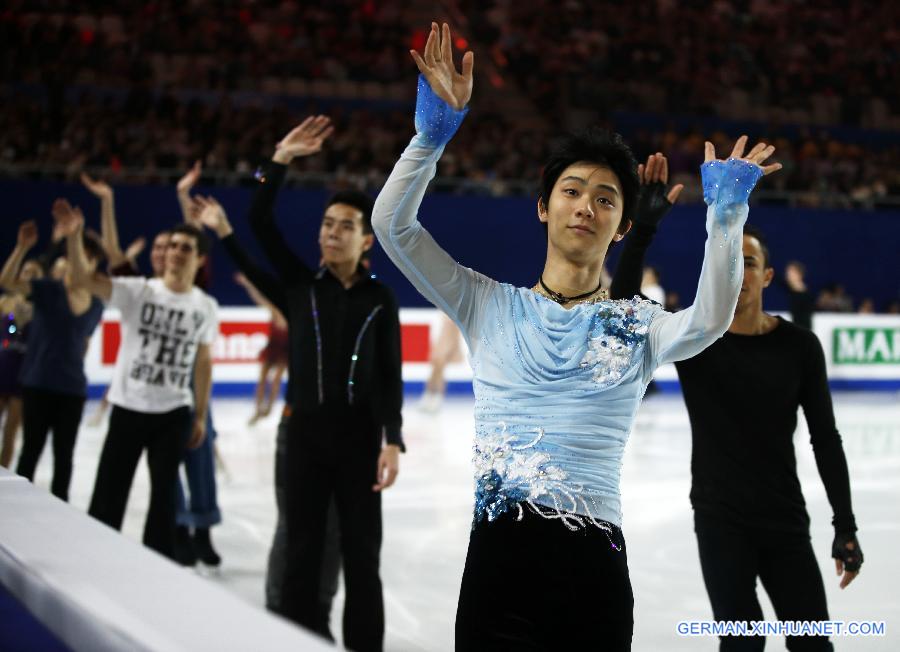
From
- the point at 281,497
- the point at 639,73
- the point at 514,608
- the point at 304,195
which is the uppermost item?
the point at 639,73

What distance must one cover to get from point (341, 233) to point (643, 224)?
1.31m

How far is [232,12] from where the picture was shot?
58.9 feet

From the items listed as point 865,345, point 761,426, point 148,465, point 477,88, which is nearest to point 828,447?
point 761,426

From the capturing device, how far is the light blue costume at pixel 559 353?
2.00m

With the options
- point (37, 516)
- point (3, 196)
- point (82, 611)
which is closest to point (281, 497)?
point (37, 516)

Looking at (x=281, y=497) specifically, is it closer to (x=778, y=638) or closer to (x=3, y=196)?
(x=778, y=638)

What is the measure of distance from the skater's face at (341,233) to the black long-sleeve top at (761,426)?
48.0 inches

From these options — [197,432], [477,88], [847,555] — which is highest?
[477,88]

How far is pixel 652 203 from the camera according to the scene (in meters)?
2.98

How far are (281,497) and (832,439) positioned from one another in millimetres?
2340

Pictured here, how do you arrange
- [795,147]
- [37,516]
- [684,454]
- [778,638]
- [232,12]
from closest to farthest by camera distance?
[37,516] → [778,638] → [684,454] → [232,12] → [795,147]

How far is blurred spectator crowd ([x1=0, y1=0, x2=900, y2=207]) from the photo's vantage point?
49.0 ft

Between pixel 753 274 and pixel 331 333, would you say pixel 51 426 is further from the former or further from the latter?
pixel 753 274

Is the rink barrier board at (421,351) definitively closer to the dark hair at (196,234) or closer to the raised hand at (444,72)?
the dark hair at (196,234)
